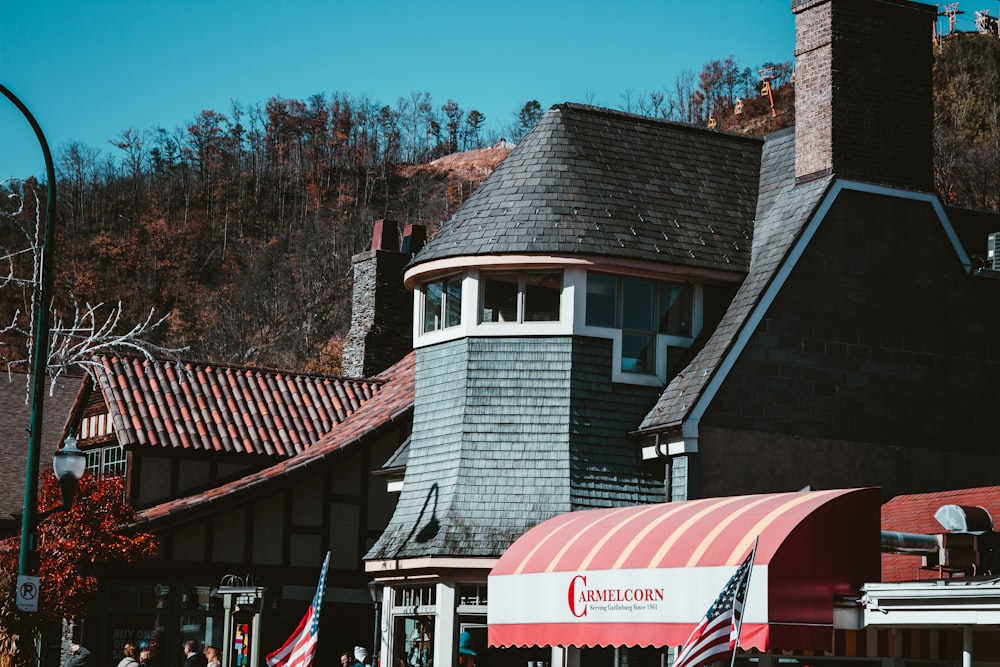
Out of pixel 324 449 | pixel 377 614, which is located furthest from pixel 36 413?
pixel 324 449

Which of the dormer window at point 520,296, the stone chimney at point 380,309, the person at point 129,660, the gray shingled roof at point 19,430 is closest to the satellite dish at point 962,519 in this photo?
the dormer window at point 520,296

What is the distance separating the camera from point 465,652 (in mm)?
21578

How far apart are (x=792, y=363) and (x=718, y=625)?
28.7 ft

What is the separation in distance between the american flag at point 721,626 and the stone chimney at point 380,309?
2158 cm

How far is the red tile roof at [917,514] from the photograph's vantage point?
1856 cm

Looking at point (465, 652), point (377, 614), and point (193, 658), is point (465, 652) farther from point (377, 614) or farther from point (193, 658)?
point (377, 614)

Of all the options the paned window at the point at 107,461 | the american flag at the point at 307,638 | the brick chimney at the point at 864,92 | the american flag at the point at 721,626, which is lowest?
the american flag at the point at 307,638

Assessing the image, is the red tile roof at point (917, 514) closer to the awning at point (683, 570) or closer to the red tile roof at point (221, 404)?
the awning at point (683, 570)

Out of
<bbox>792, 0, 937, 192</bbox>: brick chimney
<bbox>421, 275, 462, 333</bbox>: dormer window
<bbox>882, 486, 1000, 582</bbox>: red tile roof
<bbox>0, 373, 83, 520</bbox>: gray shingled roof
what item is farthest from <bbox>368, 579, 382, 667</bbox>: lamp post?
<bbox>0, 373, 83, 520</bbox>: gray shingled roof

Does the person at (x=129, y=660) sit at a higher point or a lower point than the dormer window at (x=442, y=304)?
lower

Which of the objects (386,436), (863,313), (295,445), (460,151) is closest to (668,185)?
(863,313)

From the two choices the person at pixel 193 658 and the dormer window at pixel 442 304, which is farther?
the dormer window at pixel 442 304

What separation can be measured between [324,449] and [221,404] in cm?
316

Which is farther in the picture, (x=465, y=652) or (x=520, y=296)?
(x=520, y=296)
